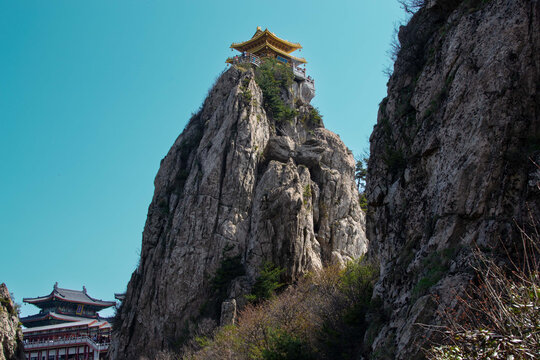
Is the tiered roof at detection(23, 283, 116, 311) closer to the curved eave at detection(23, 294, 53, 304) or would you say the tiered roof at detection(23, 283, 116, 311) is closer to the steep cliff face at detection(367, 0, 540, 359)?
the curved eave at detection(23, 294, 53, 304)

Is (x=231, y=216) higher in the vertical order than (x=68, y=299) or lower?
higher

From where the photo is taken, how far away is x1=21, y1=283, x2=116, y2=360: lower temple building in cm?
4816

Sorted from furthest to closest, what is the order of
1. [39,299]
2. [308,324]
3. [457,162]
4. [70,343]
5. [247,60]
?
[39,299] → [70,343] → [247,60] → [308,324] → [457,162]

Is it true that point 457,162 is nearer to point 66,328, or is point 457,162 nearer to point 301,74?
point 301,74

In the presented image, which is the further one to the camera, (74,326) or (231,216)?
(74,326)

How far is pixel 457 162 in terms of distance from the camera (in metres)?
12.4

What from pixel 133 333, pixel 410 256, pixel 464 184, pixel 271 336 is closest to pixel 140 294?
pixel 133 333

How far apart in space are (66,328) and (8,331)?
67.9 ft

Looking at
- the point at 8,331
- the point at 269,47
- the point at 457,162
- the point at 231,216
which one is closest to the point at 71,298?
the point at 8,331

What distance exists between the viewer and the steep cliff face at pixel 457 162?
35.5 feet

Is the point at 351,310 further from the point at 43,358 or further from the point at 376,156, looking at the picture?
the point at 43,358

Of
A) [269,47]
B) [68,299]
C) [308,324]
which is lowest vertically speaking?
[308,324]

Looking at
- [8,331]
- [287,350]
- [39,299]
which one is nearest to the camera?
[287,350]

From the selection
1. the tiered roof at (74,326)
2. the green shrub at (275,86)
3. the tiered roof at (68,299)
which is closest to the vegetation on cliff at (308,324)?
the green shrub at (275,86)
